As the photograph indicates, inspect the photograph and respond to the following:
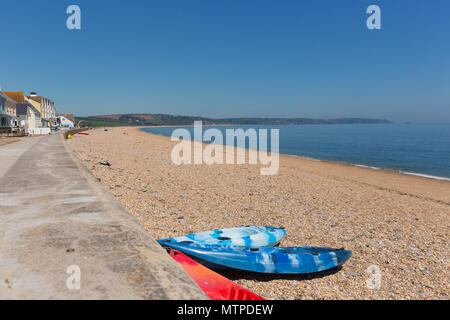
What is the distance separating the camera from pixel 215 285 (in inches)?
136

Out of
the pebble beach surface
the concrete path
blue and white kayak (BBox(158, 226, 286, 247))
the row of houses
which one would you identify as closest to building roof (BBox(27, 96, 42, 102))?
the row of houses

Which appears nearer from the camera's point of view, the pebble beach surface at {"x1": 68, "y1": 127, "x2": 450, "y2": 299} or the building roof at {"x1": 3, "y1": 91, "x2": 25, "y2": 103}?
the pebble beach surface at {"x1": 68, "y1": 127, "x2": 450, "y2": 299}

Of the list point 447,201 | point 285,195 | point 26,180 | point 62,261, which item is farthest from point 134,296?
point 447,201

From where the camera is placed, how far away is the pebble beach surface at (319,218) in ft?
14.7

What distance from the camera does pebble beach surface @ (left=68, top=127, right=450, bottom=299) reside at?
4484mm

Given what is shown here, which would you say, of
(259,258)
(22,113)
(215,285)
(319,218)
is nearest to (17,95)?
(22,113)

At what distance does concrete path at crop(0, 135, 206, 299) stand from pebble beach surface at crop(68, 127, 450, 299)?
6.03 ft

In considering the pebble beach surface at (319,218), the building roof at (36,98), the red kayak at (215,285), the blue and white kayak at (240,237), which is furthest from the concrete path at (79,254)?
the building roof at (36,98)

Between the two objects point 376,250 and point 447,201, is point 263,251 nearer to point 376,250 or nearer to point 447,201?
point 376,250

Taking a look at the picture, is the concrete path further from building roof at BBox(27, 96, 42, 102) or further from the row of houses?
building roof at BBox(27, 96, 42, 102)

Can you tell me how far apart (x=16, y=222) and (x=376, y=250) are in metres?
6.75

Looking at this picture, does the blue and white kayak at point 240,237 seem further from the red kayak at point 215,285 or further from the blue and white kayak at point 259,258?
the red kayak at point 215,285

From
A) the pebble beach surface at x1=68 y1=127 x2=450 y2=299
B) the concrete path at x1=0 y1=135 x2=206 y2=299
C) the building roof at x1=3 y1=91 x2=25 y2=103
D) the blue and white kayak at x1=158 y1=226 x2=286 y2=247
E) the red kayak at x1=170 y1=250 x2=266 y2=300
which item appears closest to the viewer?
the concrete path at x1=0 y1=135 x2=206 y2=299

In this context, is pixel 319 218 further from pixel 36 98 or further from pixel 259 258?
pixel 36 98
